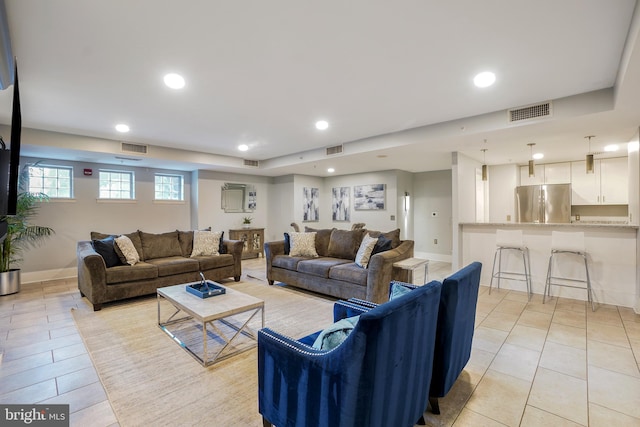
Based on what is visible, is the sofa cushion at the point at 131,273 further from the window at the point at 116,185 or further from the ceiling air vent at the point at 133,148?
the window at the point at 116,185

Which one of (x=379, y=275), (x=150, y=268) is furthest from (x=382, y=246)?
(x=150, y=268)

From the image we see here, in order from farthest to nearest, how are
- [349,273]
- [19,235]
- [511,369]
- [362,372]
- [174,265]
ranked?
[19,235]
[174,265]
[349,273]
[511,369]
[362,372]

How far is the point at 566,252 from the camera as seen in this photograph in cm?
407

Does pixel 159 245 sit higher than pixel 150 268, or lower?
higher

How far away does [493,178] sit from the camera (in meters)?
6.63

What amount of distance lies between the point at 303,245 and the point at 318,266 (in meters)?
0.73

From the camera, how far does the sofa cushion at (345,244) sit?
4.57 meters

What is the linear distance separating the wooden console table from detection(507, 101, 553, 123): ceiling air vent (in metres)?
6.08

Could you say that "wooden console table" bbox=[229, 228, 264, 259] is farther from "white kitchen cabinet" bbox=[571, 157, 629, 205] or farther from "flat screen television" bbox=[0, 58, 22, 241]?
"white kitchen cabinet" bbox=[571, 157, 629, 205]

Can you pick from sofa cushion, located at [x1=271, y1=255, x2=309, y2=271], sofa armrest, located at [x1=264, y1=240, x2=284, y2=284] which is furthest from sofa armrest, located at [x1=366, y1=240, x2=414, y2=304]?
sofa armrest, located at [x1=264, y1=240, x2=284, y2=284]

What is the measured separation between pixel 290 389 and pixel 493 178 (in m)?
6.89

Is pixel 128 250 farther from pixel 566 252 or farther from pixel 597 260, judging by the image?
pixel 597 260

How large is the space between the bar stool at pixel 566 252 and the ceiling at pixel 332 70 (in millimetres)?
1383

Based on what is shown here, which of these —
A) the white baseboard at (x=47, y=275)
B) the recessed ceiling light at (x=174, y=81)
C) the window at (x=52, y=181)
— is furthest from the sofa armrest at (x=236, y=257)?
the window at (x=52, y=181)
